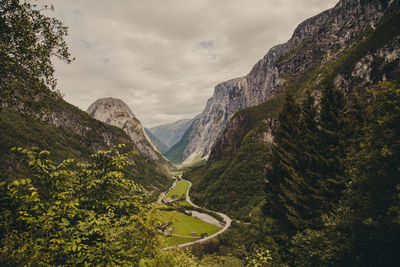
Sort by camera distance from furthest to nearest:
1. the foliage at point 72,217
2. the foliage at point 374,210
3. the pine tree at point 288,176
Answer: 1. the pine tree at point 288,176
2. the foliage at point 374,210
3. the foliage at point 72,217

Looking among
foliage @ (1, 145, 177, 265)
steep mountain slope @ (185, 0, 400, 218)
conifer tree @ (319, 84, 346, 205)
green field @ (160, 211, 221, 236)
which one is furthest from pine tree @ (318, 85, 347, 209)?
green field @ (160, 211, 221, 236)

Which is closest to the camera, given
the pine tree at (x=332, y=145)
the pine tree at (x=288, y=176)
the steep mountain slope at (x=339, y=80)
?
the pine tree at (x=332, y=145)

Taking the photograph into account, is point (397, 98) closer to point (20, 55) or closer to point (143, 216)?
point (143, 216)

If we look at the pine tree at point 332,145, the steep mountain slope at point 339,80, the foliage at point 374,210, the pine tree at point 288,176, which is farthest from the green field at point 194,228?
the foliage at point 374,210

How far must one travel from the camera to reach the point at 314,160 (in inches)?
1102

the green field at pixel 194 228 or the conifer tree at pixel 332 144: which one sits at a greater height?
the conifer tree at pixel 332 144

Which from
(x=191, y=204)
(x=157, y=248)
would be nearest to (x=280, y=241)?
(x=157, y=248)

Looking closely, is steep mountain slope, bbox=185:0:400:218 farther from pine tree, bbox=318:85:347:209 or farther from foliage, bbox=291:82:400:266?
foliage, bbox=291:82:400:266

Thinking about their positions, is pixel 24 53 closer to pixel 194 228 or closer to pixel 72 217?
pixel 72 217

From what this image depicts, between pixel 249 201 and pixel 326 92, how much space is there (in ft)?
352

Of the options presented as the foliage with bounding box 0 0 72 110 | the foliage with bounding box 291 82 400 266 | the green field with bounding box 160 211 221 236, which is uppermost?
the foliage with bounding box 0 0 72 110

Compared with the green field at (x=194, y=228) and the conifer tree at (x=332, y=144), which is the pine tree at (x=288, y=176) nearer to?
the conifer tree at (x=332, y=144)

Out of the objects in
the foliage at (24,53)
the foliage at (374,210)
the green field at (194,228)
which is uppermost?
the foliage at (24,53)

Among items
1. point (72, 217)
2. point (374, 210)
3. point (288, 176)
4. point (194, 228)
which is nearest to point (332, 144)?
point (288, 176)
